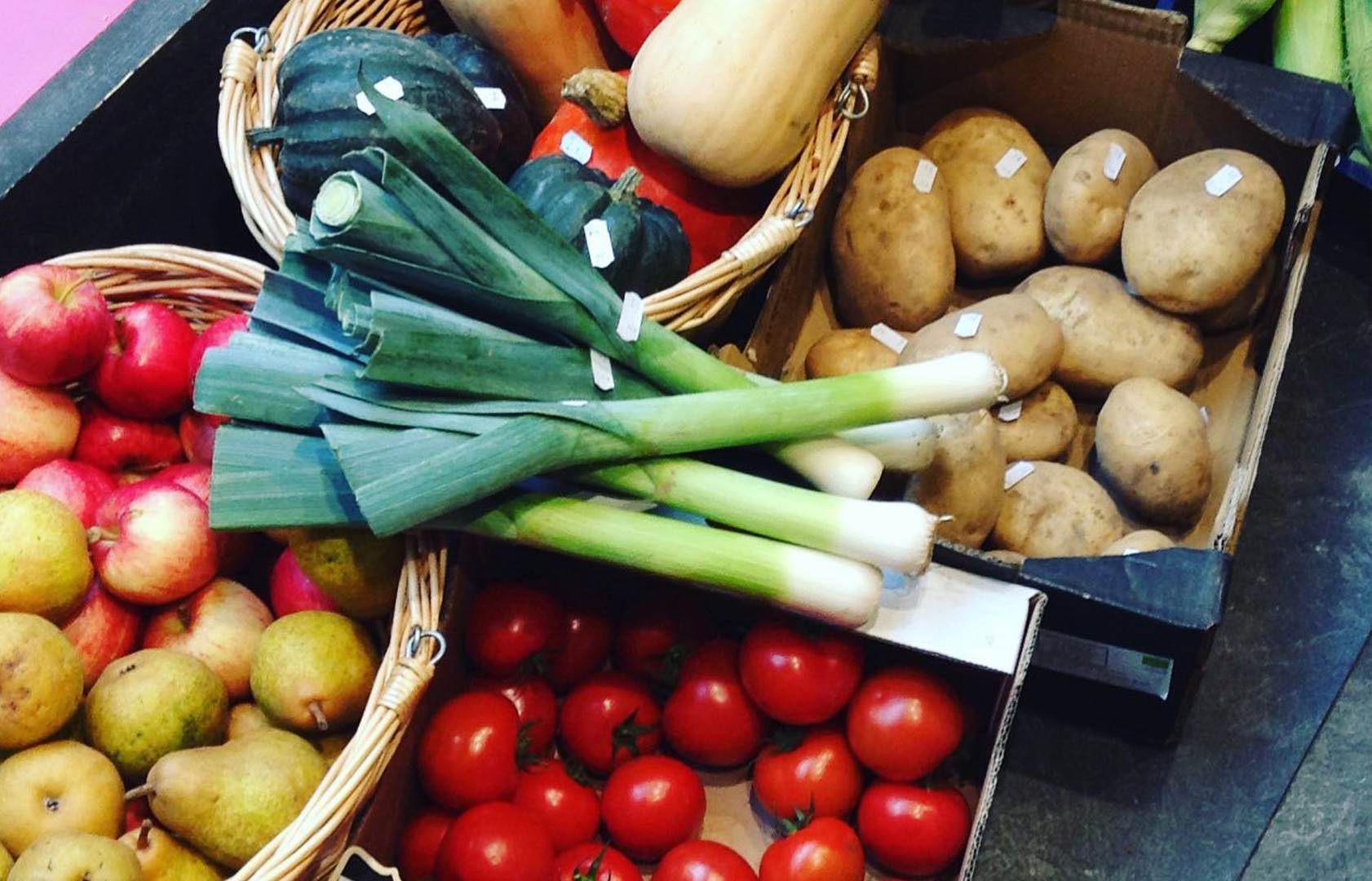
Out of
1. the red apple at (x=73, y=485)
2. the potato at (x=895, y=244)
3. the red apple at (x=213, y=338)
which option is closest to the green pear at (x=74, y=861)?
the red apple at (x=73, y=485)

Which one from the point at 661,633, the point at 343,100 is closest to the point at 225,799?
the point at 661,633

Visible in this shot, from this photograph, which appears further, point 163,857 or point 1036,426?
point 1036,426

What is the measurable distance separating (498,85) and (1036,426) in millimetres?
722

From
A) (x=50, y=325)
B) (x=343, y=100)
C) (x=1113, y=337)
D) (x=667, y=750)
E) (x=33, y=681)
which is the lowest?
(x=667, y=750)

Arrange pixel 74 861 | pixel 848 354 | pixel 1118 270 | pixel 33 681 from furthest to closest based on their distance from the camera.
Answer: pixel 1118 270 → pixel 848 354 → pixel 33 681 → pixel 74 861

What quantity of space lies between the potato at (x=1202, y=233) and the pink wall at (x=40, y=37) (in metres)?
1.25

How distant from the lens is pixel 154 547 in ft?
3.61

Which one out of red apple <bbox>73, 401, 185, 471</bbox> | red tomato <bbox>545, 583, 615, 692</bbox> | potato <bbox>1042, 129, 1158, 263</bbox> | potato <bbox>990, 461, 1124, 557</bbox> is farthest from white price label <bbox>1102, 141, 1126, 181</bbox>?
red apple <bbox>73, 401, 185, 471</bbox>

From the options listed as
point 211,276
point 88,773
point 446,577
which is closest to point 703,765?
point 446,577

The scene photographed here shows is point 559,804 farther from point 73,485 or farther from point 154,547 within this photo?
point 73,485

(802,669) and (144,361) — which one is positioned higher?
(144,361)

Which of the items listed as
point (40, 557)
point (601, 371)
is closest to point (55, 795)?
point (40, 557)

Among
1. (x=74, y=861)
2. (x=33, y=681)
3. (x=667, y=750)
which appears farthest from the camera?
(x=667, y=750)

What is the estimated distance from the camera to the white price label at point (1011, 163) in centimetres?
156
